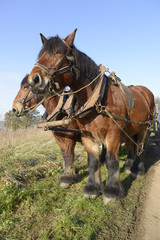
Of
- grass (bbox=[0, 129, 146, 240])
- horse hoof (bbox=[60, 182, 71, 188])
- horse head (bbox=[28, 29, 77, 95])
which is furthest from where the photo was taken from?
horse hoof (bbox=[60, 182, 71, 188])

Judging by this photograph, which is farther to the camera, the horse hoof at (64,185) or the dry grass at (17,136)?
the dry grass at (17,136)

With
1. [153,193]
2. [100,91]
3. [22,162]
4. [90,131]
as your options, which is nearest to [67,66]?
[100,91]

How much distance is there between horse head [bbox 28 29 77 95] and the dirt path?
1979 millimetres

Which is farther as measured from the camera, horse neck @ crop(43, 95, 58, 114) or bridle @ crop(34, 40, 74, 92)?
horse neck @ crop(43, 95, 58, 114)

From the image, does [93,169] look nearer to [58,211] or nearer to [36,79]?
[58,211]

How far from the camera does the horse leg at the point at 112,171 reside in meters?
2.58

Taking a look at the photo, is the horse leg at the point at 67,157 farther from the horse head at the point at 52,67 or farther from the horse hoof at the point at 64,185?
the horse head at the point at 52,67

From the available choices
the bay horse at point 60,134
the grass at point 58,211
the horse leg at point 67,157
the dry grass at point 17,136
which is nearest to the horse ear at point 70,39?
the bay horse at point 60,134

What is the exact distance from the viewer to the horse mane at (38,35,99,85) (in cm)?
219

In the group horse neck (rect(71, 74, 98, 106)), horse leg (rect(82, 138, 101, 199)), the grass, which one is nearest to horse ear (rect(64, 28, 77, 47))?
horse neck (rect(71, 74, 98, 106))

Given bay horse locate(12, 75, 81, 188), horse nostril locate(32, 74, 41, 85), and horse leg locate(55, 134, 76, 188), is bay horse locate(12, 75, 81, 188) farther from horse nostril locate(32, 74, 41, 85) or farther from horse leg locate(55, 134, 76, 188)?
horse nostril locate(32, 74, 41, 85)

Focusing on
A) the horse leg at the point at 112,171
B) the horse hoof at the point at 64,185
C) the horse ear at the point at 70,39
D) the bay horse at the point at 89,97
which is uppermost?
the horse ear at the point at 70,39

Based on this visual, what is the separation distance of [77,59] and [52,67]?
Answer: 375mm

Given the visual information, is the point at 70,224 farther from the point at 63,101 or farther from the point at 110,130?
the point at 63,101
